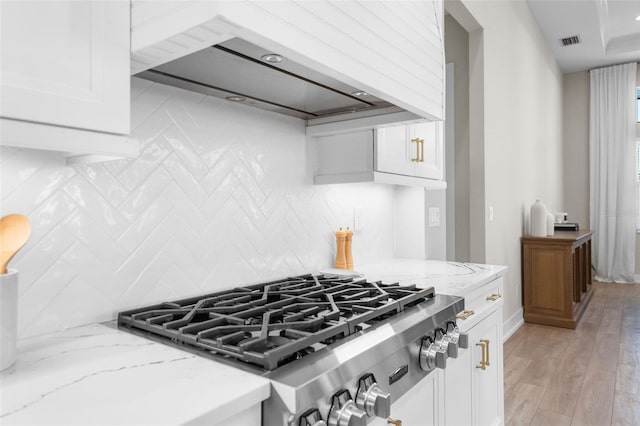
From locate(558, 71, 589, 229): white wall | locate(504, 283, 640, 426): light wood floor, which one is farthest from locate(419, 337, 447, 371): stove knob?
locate(558, 71, 589, 229): white wall

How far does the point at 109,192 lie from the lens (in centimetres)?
120

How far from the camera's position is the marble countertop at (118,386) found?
0.65m

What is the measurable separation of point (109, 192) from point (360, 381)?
842 mm

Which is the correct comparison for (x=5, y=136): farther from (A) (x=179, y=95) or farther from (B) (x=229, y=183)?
(B) (x=229, y=183)

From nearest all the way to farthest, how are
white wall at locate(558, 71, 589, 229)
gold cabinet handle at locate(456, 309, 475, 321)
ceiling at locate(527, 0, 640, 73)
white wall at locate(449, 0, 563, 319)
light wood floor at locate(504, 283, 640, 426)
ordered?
gold cabinet handle at locate(456, 309, 475, 321), light wood floor at locate(504, 283, 640, 426), white wall at locate(449, 0, 563, 319), ceiling at locate(527, 0, 640, 73), white wall at locate(558, 71, 589, 229)

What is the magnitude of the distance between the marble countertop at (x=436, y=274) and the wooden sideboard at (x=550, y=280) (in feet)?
7.94

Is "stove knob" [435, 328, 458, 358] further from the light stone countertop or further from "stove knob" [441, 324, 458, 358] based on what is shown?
the light stone countertop

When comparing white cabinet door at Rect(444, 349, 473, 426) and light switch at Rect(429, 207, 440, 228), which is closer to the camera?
white cabinet door at Rect(444, 349, 473, 426)

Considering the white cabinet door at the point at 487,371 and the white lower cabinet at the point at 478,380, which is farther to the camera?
the white cabinet door at the point at 487,371

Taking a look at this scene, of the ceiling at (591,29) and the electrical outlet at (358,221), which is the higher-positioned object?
the ceiling at (591,29)

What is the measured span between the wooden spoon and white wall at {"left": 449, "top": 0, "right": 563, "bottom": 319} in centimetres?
316

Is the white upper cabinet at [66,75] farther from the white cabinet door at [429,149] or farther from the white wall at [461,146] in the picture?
the white wall at [461,146]

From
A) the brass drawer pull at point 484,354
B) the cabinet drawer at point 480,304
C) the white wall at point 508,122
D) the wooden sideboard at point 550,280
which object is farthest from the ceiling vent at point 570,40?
the brass drawer pull at point 484,354

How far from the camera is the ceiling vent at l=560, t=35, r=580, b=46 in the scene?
5.51m
